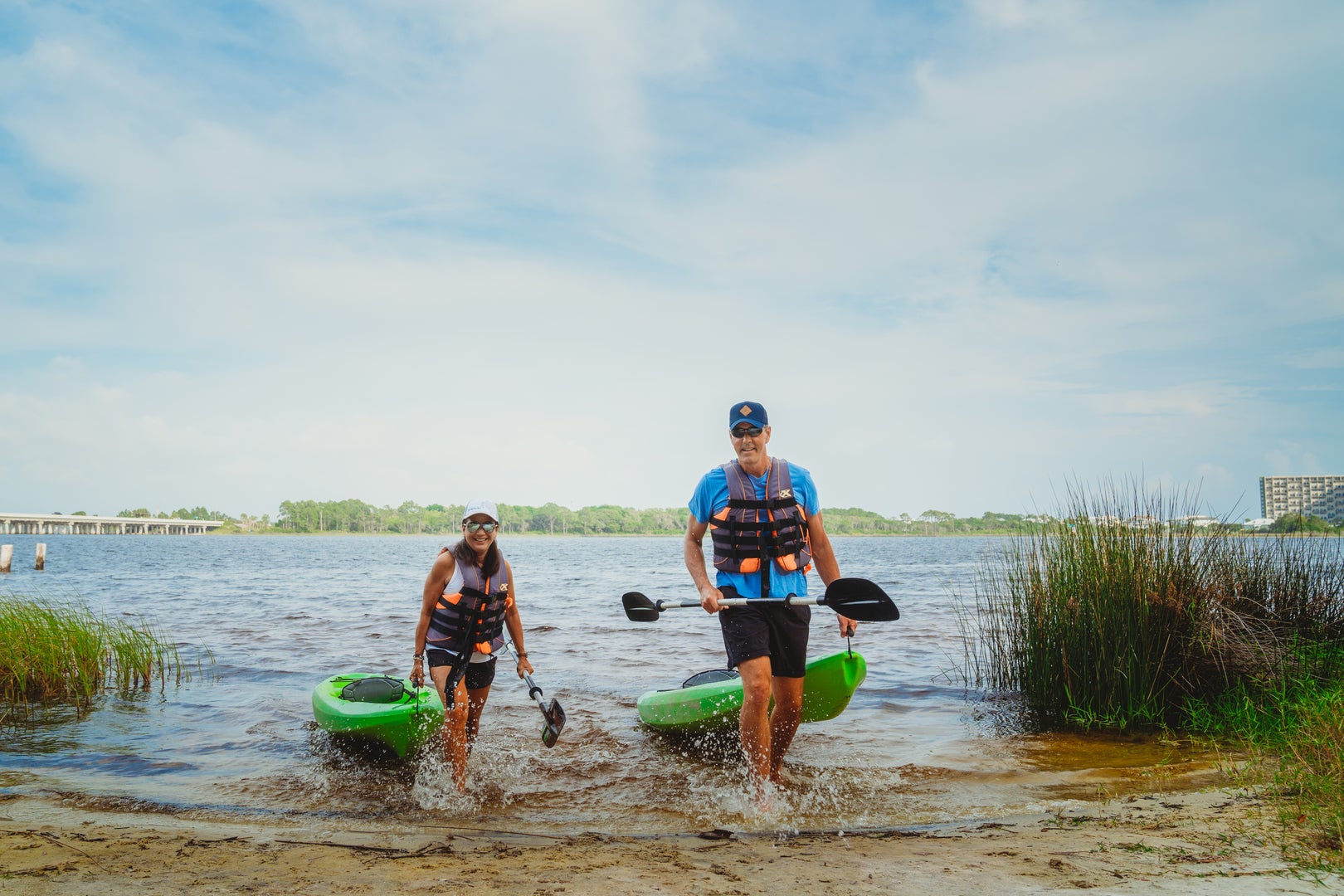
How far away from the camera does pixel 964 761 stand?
5.81 m

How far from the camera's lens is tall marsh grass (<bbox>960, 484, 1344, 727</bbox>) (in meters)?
6.12

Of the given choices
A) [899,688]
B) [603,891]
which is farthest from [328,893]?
[899,688]

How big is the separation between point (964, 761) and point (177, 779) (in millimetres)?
5672

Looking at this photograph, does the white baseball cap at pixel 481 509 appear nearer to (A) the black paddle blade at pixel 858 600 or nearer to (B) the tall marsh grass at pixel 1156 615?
(A) the black paddle blade at pixel 858 600

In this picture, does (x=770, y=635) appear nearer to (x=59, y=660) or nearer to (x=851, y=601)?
(x=851, y=601)

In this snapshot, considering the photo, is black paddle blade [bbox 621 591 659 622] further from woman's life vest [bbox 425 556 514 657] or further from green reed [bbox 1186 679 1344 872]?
green reed [bbox 1186 679 1344 872]

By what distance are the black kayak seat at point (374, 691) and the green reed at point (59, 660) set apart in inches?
137

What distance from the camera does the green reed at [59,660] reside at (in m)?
7.79

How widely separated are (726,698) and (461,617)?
229 cm

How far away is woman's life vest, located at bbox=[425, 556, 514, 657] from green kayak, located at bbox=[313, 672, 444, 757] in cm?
87

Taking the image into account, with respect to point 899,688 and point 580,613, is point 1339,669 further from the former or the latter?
point 580,613

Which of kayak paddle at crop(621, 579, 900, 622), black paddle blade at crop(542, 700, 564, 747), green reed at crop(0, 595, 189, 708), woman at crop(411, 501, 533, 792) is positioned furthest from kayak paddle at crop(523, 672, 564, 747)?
green reed at crop(0, 595, 189, 708)

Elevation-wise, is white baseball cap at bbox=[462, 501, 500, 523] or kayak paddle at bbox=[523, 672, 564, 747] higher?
white baseball cap at bbox=[462, 501, 500, 523]

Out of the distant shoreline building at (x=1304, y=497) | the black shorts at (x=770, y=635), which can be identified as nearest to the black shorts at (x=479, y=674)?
the black shorts at (x=770, y=635)
